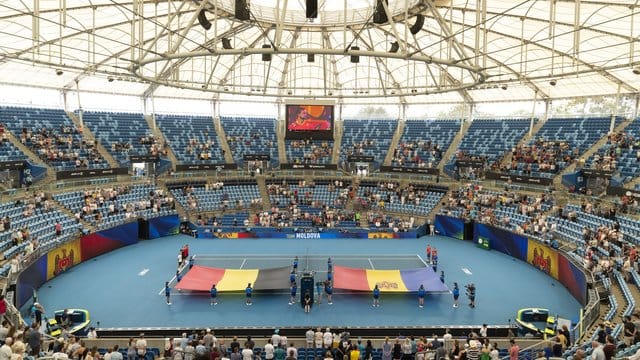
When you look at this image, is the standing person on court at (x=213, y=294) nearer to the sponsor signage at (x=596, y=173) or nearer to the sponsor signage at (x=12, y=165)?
the sponsor signage at (x=12, y=165)

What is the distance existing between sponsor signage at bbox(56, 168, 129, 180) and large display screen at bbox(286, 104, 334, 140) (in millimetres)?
16848

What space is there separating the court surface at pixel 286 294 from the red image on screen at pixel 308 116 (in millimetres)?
11835

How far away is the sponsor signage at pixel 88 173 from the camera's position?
1547 inches

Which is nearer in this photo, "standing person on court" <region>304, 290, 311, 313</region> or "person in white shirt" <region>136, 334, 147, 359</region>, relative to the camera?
"person in white shirt" <region>136, 334, 147, 359</region>

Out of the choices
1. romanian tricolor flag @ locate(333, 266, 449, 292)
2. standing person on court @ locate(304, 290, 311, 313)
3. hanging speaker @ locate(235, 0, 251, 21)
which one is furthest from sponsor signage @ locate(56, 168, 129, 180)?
hanging speaker @ locate(235, 0, 251, 21)

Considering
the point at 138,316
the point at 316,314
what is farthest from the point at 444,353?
the point at 138,316

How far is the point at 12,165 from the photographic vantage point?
3656 cm

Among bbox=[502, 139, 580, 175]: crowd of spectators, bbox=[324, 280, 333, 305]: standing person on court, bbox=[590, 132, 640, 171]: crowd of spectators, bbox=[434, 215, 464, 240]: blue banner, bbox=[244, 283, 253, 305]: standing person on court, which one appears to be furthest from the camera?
bbox=[502, 139, 580, 175]: crowd of spectators

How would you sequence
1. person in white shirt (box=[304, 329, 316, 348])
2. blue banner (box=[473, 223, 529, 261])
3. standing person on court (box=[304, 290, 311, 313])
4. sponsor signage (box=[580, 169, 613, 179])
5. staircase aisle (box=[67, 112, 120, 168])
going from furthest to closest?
staircase aisle (box=[67, 112, 120, 168]) → sponsor signage (box=[580, 169, 613, 179]) → blue banner (box=[473, 223, 529, 261]) → standing person on court (box=[304, 290, 311, 313]) → person in white shirt (box=[304, 329, 316, 348])

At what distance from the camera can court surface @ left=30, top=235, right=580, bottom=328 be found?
21.7m

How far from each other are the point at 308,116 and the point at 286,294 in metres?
20.5

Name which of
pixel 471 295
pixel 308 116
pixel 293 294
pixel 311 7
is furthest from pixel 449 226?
pixel 311 7

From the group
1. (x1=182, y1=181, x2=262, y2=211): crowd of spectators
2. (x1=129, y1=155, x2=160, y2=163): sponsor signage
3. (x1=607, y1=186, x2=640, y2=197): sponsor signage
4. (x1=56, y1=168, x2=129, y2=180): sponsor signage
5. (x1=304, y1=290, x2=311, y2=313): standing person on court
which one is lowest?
(x1=304, y1=290, x2=311, y2=313): standing person on court

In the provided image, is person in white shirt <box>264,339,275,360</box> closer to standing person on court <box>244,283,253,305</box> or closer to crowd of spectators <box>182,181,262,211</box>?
standing person on court <box>244,283,253,305</box>
